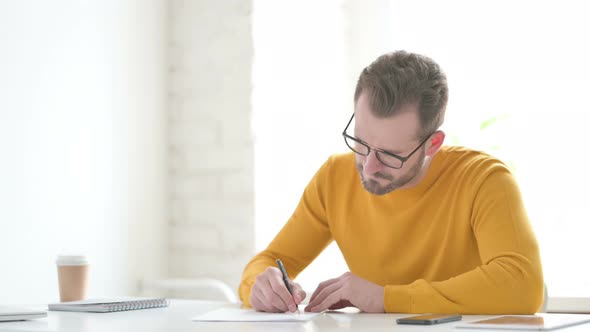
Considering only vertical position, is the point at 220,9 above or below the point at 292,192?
above

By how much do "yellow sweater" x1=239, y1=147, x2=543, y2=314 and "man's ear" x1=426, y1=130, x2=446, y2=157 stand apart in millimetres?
44

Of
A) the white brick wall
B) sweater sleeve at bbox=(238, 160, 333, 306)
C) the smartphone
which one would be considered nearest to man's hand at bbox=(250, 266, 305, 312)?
the smartphone

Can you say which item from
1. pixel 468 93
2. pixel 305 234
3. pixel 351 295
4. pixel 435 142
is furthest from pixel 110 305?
pixel 468 93

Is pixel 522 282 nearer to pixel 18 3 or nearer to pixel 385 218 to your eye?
pixel 385 218

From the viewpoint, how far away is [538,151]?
107 inches

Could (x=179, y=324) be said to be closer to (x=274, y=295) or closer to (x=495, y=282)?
(x=274, y=295)

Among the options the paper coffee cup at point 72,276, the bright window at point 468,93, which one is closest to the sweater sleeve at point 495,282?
the paper coffee cup at point 72,276

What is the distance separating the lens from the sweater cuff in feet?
5.32

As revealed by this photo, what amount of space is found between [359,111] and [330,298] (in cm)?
46

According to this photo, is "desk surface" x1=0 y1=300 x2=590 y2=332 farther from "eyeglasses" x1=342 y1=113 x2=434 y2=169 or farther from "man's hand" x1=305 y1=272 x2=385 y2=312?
"eyeglasses" x1=342 y1=113 x2=434 y2=169

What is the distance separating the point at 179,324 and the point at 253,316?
0.17 m

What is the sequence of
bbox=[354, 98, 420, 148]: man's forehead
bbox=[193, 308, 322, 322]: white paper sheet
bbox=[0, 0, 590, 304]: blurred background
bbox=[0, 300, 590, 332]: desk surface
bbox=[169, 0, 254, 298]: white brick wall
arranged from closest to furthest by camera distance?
bbox=[0, 300, 590, 332]: desk surface, bbox=[193, 308, 322, 322]: white paper sheet, bbox=[354, 98, 420, 148]: man's forehead, bbox=[0, 0, 590, 304]: blurred background, bbox=[169, 0, 254, 298]: white brick wall

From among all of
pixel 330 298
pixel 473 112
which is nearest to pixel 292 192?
pixel 473 112

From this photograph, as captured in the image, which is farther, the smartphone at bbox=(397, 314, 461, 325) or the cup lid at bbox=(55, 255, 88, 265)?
the cup lid at bbox=(55, 255, 88, 265)
